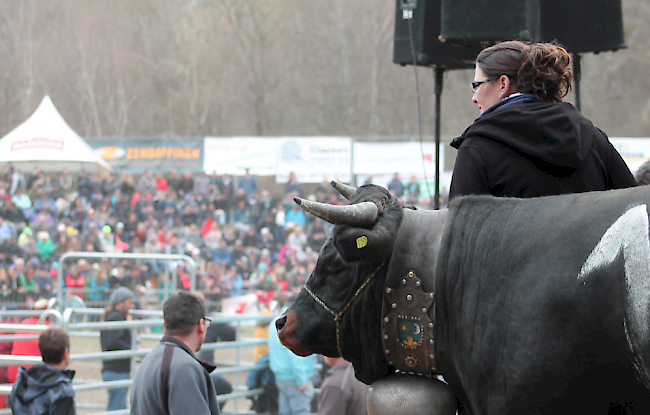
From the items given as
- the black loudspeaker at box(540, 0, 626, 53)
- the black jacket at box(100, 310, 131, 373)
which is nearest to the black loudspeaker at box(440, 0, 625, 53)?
the black loudspeaker at box(540, 0, 626, 53)

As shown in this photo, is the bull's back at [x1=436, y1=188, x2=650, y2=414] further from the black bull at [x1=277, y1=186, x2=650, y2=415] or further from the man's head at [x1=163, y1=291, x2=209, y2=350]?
the man's head at [x1=163, y1=291, x2=209, y2=350]

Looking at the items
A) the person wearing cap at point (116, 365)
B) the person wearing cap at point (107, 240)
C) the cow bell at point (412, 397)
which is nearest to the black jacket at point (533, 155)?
the cow bell at point (412, 397)

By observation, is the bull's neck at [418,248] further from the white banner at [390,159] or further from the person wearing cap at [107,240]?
the person wearing cap at [107,240]

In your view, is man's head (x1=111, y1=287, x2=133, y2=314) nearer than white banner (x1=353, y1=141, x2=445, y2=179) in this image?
Yes

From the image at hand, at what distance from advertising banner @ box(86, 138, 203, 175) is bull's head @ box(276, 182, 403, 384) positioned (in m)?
21.0

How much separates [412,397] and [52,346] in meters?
3.87

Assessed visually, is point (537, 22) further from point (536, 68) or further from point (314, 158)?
point (314, 158)

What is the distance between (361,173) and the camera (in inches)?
774

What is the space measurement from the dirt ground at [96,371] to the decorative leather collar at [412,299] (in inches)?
270

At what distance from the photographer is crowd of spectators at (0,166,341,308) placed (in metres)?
17.5

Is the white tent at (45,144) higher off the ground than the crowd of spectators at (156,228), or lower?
higher

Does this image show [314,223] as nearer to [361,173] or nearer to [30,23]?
[361,173]

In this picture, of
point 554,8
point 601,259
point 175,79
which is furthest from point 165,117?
point 601,259

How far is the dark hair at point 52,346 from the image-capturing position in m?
4.85
